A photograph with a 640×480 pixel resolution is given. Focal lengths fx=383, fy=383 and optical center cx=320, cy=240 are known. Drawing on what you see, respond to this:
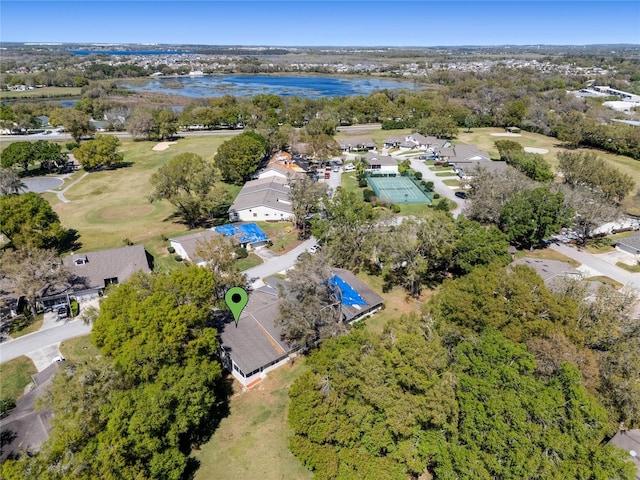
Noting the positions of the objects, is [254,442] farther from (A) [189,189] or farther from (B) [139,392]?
(A) [189,189]

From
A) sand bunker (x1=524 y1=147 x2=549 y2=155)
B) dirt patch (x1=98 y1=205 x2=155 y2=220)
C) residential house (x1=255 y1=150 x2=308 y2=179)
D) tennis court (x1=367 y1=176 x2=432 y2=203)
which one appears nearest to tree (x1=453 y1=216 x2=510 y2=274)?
tennis court (x1=367 y1=176 x2=432 y2=203)

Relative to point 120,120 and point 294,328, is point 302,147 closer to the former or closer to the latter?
point 294,328

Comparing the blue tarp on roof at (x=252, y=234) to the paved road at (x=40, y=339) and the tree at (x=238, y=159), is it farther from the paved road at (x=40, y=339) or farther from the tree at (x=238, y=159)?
the tree at (x=238, y=159)

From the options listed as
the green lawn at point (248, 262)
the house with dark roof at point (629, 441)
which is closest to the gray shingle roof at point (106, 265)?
the green lawn at point (248, 262)

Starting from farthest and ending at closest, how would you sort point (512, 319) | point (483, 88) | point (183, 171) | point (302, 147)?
point (483, 88) → point (302, 147) → point (183, 171) → point (512, 319)

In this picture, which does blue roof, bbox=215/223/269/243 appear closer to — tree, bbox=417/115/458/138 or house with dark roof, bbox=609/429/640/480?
house with dark roof, bbox=609/429/640/480

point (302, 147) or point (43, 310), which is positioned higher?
point (302, 147)

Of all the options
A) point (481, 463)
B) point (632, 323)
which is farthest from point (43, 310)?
point (632, 323)
